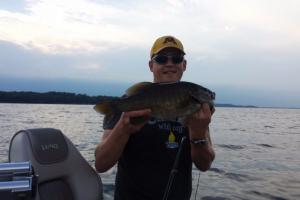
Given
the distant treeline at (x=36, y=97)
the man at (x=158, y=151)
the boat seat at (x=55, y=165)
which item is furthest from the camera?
the distant treeline at (x=36, y=97)

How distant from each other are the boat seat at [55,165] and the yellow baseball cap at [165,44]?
1490 mm

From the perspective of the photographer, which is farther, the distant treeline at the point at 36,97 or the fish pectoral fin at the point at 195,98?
the distant treeline at the point at 36,97

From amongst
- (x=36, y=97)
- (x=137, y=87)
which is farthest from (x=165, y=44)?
(x=36, y=97)

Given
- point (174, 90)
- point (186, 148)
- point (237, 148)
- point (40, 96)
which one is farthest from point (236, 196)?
point (40, 96)

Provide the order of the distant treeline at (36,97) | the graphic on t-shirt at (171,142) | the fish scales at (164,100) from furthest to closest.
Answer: the distant treeline at (36,97)
the graphic on t-shirt at (171,142)
the fish scales at (164,100)

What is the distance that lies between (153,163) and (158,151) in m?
0.14

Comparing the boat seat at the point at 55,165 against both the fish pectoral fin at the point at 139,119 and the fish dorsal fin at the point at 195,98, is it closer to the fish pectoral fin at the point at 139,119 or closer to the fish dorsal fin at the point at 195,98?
the fish pectoral fin at the point at 139,119

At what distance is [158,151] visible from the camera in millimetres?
4516

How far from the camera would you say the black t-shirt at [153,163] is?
4.48 m

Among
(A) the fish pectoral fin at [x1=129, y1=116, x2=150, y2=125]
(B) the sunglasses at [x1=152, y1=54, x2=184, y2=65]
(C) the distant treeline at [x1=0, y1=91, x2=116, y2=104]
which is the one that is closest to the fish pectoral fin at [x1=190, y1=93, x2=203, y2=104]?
(A) the fish pectoral fin at [x1=129, y1=116, x2=150, y2=125]

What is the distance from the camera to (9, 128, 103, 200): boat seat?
4641 mm

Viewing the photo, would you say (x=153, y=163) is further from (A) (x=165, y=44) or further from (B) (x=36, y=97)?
(B) (x=36, y=97)

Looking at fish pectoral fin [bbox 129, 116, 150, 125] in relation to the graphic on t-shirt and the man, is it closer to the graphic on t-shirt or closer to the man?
the man

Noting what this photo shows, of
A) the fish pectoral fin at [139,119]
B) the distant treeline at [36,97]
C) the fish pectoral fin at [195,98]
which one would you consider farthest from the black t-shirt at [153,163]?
the distant treeline at [36,97]
